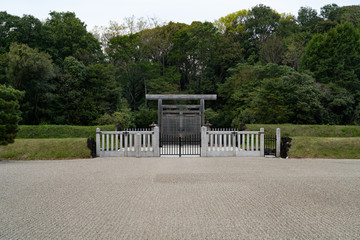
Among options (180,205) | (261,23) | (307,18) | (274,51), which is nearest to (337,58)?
(274,51)

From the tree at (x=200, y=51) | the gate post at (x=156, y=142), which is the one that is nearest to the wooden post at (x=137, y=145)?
the gate post at (x=156, y=142)

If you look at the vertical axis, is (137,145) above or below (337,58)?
below

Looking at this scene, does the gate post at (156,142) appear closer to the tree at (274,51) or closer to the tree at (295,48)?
the tree at (295,48)

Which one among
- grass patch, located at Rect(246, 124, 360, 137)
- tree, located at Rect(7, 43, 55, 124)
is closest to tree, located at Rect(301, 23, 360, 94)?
grass patch, located at Rect(246, 124, 360, 137)

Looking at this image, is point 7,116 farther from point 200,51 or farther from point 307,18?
point 307,18

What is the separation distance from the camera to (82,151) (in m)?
13.2

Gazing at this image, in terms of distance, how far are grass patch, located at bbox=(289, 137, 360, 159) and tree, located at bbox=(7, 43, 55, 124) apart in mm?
21577

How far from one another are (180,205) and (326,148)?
10.7 m

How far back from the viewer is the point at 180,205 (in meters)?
4.93

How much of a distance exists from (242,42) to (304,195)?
37.3 m

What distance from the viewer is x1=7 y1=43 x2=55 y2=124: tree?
78.3ft

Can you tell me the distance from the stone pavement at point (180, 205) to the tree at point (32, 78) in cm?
1868

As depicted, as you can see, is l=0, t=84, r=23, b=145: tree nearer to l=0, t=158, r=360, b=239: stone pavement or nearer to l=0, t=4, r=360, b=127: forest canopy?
l=0, t=158, r=360, b=239: stone pavement

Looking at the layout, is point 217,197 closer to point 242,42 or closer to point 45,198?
point 45,198
